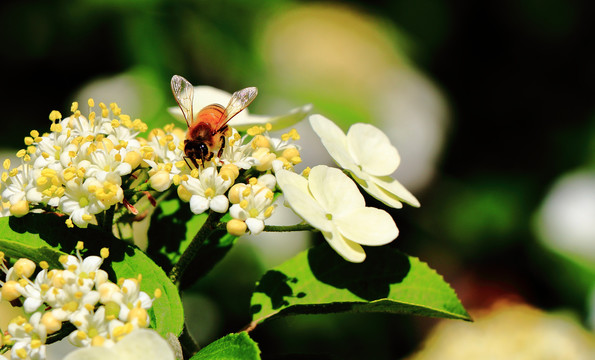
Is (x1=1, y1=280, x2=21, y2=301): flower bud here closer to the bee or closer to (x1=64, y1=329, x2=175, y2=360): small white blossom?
(x1=64, y1=329, x2=175, y2=360): small white blossom

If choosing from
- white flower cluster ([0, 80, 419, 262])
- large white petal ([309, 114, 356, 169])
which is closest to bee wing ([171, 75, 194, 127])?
white flower cluster ([0, 80, 419, 262])

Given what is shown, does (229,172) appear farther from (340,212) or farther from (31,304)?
(31,304)

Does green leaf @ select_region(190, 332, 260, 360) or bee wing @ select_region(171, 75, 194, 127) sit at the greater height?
bee wing @ select_region(171, 75, 194, 127)

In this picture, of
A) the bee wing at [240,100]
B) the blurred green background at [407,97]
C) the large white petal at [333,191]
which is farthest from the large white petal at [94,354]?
the blurred green background at [407,97]

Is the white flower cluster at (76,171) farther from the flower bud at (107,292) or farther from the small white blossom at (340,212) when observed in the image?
the small white blossom at (340,212)

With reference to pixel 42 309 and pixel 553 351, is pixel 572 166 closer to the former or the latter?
pixel 553 351

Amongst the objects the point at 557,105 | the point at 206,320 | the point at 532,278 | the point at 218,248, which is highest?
the point at 557,105

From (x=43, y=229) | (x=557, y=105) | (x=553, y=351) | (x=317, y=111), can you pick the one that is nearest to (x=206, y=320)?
(x=317, y=111)
